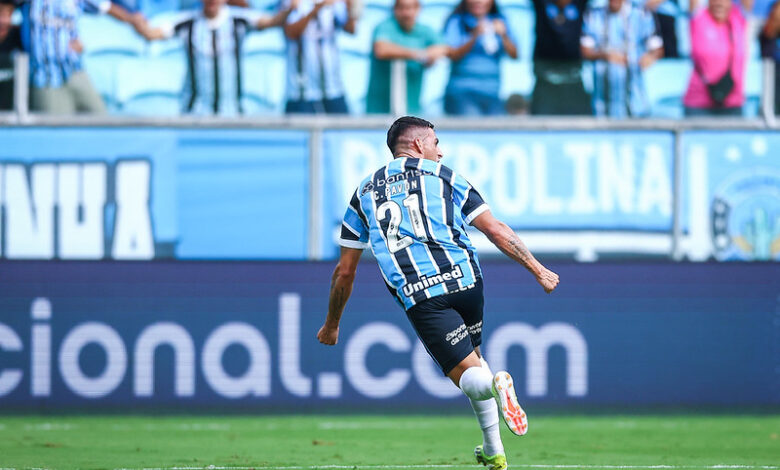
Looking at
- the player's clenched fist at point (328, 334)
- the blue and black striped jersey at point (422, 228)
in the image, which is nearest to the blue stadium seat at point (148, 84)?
the player's clenched fist at point (328, 334)

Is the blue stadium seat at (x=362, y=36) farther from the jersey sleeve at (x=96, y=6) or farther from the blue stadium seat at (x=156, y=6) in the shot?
the jersey sleeve at (x=96, y=6)

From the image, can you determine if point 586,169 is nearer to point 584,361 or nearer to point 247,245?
point 584,361

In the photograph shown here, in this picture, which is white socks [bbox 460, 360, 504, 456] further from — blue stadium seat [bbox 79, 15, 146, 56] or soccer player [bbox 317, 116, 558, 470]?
blue stadium seat [bbox 79, 15, 146, 56]

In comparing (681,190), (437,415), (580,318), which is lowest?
(437,415)

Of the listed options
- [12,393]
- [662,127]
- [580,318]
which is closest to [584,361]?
[580,318]

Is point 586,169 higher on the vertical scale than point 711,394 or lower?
higher

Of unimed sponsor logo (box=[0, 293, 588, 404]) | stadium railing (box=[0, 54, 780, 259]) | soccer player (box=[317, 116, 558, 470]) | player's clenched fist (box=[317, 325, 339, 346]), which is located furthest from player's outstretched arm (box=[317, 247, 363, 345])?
stadium railing (box=[0, 54, 780, 259])

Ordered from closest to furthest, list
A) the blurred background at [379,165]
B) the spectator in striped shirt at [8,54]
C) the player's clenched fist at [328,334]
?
the player's clenched fist at [328,334] → the blurred background at [379,165] → the spectator in striped shirt at [8,54]

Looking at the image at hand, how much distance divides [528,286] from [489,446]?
536 centimetres

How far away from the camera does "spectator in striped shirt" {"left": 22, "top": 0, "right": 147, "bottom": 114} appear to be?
1237 centimetres

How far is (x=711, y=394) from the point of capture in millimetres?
11531

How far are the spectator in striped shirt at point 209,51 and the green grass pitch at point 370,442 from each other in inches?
133

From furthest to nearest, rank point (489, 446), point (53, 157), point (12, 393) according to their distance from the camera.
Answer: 1. point (53, 157)
2. point (12, 393)
3. point (489, 446)

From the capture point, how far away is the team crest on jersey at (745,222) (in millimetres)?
12742
